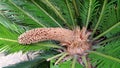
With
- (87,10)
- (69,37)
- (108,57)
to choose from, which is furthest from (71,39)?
(108,57)

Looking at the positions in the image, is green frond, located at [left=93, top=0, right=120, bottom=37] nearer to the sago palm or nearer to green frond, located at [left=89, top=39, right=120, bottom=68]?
the sago palm

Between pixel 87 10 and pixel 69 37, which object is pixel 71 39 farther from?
pixel 87 10

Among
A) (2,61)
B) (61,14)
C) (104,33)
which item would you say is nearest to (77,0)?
(61,14)

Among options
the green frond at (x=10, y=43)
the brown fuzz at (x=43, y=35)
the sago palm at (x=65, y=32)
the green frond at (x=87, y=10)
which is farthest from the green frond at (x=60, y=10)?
the green frond at (x=10, y=43)

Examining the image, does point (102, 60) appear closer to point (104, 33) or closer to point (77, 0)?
point (104, 33)

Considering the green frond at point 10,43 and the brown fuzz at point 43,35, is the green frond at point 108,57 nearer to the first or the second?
the brown fuzz at point 43,35

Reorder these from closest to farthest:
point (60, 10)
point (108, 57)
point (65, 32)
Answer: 1. point (108, 57)
2. point (65, 32)
3. point (60, 10)

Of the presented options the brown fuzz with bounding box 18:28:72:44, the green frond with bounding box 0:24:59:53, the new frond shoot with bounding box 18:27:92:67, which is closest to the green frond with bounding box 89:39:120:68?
the new frond shoot with bounding box 18:27:92:67
